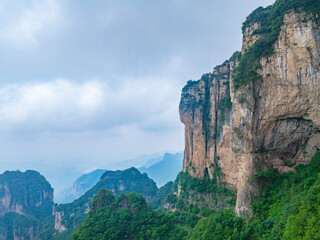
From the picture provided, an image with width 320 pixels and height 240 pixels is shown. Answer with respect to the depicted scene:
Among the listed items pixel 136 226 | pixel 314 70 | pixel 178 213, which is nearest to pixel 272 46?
pixel 314 70

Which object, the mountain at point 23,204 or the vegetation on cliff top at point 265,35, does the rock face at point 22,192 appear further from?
the vegetation on cliff top at point 265,35

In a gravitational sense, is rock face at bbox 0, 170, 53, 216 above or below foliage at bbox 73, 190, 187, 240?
above

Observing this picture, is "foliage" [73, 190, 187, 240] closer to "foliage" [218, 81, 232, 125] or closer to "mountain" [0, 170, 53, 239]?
"foliage" [218, 81, 232, 125]

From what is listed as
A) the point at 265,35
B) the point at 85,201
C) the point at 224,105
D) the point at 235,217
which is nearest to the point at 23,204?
the point at 85,201

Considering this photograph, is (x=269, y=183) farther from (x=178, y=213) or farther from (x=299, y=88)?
(x=178, y=213)

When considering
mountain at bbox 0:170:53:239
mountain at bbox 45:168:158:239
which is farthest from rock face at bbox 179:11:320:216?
mountain at bbox 0:170:53:239

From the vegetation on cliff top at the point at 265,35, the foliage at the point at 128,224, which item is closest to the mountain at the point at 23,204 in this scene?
the foliage at the point at 128,224
